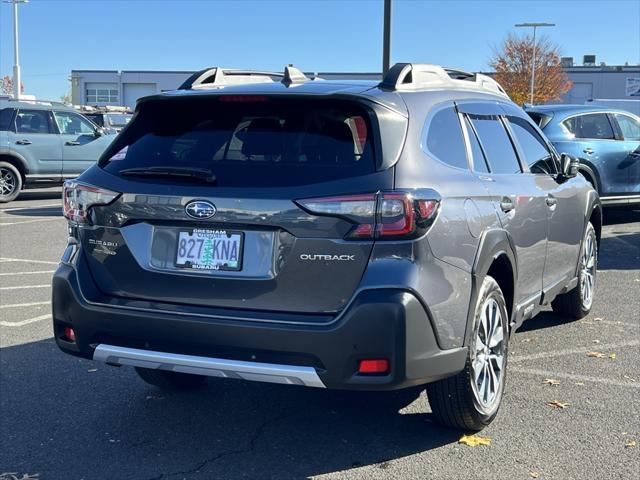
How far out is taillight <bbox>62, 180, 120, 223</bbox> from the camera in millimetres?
3771

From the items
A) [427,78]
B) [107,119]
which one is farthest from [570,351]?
[107,119]

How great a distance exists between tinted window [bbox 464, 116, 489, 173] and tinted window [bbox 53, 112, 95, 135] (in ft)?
46.7

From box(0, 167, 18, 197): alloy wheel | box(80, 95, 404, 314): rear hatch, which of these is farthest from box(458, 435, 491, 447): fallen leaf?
box(0, 167, 18, 197): alloy wheel

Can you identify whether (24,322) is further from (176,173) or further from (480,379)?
(480,379)

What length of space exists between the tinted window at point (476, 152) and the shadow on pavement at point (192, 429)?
141 cm

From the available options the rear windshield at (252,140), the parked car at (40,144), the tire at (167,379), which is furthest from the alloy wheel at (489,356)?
the parked car at (40,144)

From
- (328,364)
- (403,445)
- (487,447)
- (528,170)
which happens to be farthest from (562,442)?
(528,170)

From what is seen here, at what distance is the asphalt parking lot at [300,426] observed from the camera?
3.75 metres

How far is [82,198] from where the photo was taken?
12.7ft

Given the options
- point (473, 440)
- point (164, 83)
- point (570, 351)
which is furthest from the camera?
point (164, 83)

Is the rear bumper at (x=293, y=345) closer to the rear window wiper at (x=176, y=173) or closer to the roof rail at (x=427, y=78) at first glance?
the rear window wiper at (x=176, y=173)

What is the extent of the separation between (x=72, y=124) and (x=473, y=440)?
15.1 metres

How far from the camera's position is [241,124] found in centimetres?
378

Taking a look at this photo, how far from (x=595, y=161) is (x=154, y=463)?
930cm
